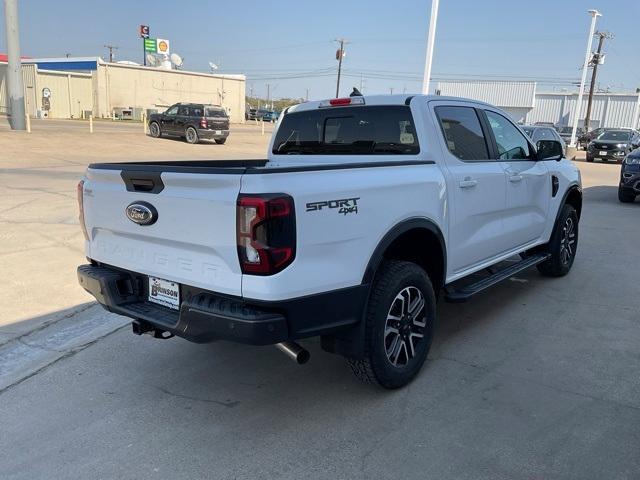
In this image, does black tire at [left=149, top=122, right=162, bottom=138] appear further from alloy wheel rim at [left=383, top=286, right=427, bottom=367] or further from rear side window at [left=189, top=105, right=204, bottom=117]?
alloy wheel rim at [left=383, top=286, right=427, bottom=367]

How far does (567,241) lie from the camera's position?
20.9 ft

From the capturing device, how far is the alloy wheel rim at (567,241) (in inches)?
245

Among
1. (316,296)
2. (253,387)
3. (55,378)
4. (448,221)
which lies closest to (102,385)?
(55,378)

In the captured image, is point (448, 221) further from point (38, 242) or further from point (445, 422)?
point (38, 242)

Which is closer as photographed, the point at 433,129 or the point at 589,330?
the point at 433,129

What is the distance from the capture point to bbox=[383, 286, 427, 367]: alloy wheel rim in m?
3.49

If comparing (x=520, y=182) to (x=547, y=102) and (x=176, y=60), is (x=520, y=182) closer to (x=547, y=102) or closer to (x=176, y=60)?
(x=176, y=60)

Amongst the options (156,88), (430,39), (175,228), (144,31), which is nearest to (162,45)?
(144,31)

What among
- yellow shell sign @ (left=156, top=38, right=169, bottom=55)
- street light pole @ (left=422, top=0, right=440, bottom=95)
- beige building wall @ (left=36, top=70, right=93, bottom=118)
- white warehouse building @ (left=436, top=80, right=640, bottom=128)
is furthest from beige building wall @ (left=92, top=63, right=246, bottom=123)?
street light pole @ (left=422, top=0, right=440, bottom=95)

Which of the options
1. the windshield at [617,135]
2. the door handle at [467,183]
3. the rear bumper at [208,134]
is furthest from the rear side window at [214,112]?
the door handle at [467,183]

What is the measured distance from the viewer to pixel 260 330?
8.91 feet

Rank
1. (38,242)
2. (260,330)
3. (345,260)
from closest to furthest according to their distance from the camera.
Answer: (260,330) < (345,260) < (38,242)

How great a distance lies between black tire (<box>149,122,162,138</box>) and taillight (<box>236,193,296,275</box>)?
27043mm

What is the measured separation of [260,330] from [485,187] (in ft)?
8.14
